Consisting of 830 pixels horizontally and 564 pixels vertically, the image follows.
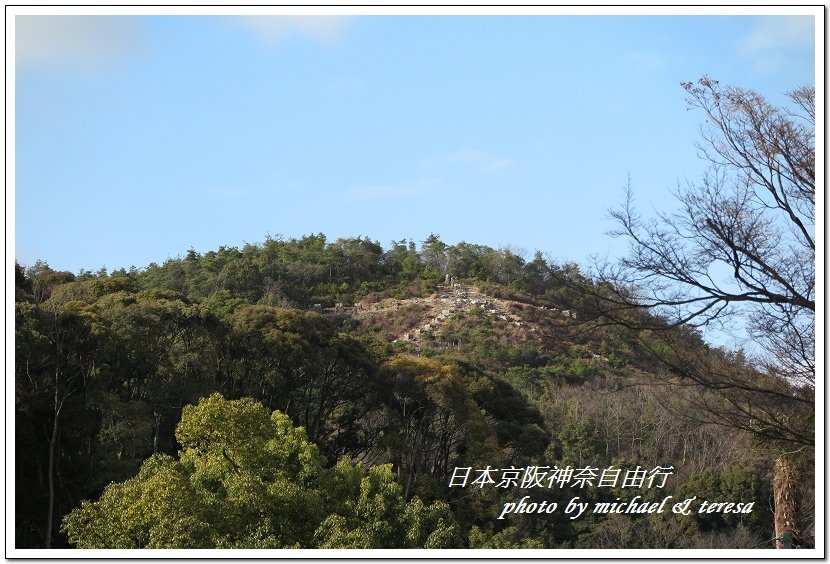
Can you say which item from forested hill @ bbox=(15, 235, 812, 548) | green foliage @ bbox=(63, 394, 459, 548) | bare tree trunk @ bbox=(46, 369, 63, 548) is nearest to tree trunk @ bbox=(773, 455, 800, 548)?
forested hill @ bbox=(15, 235, 812, 548)

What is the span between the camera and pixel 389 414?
20828mm

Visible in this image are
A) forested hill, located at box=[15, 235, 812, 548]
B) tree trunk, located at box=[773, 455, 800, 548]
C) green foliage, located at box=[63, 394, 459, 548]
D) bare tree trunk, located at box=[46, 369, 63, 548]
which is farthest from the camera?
bare tree trunk, located at box=[46, 369, 63, 548]

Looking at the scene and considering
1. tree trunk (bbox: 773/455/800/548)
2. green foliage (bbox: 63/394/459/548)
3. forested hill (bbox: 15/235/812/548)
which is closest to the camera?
tree trunk (bbox: 773/455/800/548)

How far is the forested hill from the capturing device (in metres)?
10.7

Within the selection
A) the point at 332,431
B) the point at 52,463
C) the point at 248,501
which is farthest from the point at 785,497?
the point at 332,431

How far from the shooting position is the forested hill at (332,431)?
10.7m

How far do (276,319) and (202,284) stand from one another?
13.2 m

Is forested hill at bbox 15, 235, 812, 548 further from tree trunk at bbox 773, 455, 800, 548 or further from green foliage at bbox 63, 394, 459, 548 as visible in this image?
tree trunk at bbox 773, 455, 800, 548

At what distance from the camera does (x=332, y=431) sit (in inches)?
826

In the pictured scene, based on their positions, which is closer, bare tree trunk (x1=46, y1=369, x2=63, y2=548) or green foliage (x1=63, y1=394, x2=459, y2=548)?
green foliage (x1=63, y1=394, x2=459, y2=548)

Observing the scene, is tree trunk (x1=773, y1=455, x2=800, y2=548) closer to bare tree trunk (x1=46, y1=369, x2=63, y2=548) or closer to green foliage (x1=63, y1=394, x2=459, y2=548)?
green foliage (x1=63, y1=394, x2=459, y2=548)

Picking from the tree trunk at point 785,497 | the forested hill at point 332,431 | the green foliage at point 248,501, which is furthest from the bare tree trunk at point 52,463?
the tree trunk at point 785,497

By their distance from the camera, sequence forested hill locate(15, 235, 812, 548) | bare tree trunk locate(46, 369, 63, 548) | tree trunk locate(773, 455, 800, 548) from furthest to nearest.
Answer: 1. bare tree trunk locate(46, 369, 63, 548)
2. forested hill locate(15, 235, 812, 548)
3. tree trunk locate(773, 455, 800, 548)

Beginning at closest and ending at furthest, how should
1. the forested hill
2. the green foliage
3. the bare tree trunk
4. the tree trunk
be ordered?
the tree trunk → the green foliage → the forested hill → the bare tree trunk
